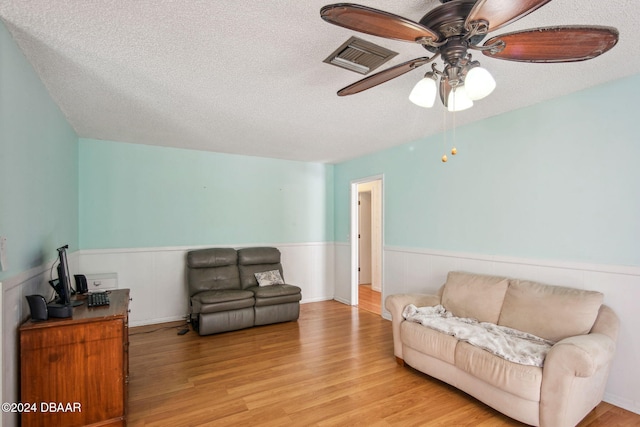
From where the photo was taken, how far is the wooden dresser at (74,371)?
187 cm

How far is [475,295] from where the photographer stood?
298 centimetres

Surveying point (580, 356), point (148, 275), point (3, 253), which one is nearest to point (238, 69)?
point (3, 253)

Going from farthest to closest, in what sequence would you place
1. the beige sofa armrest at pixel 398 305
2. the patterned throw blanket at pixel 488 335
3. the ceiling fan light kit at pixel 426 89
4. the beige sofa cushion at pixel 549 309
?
the beige sofa armrest at pixel 398 305, the beige sofa cushion at pixel 549 309, the patterned throw blanket at pixel 488 335, the ceiling fan light kit at pixel 426 89

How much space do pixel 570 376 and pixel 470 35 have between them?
200 centimetres

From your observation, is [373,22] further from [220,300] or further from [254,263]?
[254,263]

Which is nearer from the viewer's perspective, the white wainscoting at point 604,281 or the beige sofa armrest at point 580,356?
the beige sofa armrest at point 580,356

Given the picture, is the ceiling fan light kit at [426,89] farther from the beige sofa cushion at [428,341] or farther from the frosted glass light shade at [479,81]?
the beige sofa cushion at [428,341]

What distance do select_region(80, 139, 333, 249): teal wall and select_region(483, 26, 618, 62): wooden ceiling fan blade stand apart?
4.01 meters

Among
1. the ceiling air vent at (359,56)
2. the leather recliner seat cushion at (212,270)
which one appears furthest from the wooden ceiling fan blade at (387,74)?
the leather recliner seat cushion at (212,270)

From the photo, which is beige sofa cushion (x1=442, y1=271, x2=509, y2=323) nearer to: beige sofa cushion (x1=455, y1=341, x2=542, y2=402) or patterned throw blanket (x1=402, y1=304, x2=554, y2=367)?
patterned throw blanket (x1=402, y1=304, x2=554, y2=367)

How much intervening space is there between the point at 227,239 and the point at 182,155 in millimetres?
1365

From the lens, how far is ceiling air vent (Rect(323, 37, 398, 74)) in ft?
6.23

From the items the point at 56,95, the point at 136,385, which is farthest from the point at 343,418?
the point at 56,95

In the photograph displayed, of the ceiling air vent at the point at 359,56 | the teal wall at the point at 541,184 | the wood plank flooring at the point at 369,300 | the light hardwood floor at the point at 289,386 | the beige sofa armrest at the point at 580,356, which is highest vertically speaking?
the ceiling air vent at the point at 359,56
